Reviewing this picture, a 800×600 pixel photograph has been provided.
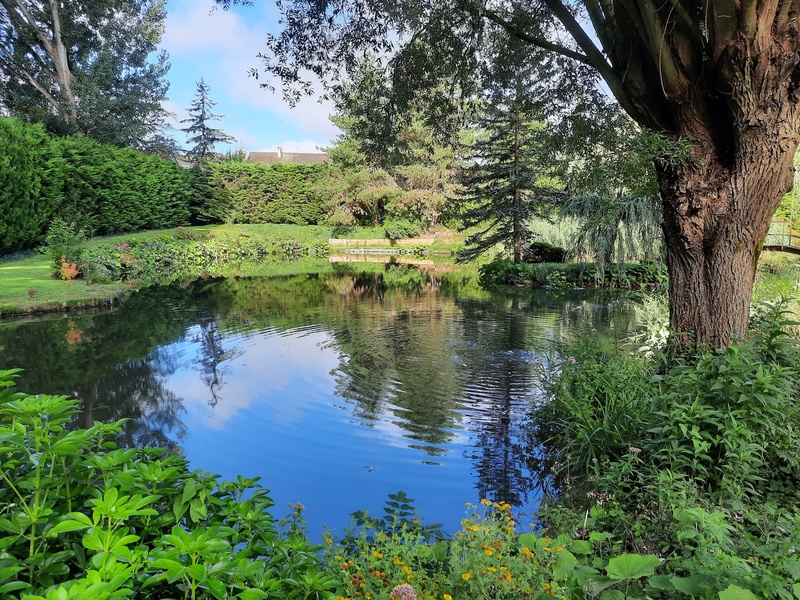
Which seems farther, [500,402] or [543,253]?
[543,253]

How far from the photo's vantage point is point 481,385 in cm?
609

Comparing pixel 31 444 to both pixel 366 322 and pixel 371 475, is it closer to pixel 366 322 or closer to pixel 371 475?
pixel 371 475

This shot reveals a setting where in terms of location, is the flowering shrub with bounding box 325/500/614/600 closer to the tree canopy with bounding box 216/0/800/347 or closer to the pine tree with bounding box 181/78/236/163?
the tree canopy with bounding box 216/0/800/347

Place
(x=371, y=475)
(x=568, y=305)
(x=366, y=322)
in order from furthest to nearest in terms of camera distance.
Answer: (x=568, y=305), (x=366, y=322), (x=371, y=475)

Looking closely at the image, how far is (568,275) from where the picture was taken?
50.7 feet

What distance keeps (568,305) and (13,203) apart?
1512 centimetres

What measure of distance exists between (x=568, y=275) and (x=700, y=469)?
44.0 ft

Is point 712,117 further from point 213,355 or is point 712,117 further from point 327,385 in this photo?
point 213,355

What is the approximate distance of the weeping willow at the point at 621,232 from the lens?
45.1 feet

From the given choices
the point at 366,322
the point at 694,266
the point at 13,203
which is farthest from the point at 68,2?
the point at 694,266

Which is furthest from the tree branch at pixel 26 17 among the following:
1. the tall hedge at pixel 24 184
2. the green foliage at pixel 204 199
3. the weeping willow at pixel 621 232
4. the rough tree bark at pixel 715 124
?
the rough tree bark at pixel 715 124

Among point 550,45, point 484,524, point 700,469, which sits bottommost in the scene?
point 484,524

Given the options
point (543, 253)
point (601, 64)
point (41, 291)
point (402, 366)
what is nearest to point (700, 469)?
point (601, 64)

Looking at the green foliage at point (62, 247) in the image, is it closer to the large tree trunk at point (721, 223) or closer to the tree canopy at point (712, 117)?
the tree canopy at point (712, 117)
